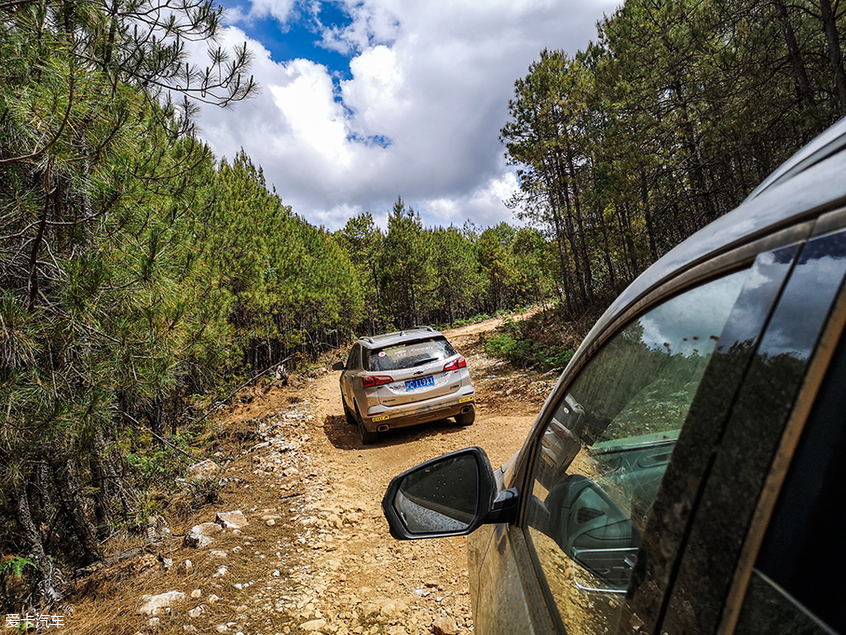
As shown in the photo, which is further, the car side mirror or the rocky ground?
the rocky ground

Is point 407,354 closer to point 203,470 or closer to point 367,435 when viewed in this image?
point 367,435

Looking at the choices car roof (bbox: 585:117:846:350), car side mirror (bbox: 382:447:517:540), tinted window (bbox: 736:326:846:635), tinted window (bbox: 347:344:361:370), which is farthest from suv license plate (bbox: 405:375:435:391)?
tinted window (bbox: 736:326:846:635)

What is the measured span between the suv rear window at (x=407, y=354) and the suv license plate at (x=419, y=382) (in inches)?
9.6

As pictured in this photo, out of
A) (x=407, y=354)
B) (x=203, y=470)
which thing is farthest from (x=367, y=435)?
(x=203, y=470)

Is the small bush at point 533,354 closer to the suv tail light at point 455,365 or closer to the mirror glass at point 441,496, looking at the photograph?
the suv tail light at point 455,365

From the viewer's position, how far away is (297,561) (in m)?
4.47

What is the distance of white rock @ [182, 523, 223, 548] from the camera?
4785 mm

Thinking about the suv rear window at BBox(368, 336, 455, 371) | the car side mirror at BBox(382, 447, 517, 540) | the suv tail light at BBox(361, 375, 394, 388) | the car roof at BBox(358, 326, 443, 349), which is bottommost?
the car side mirror at BBox(382, 447, 517, 540)

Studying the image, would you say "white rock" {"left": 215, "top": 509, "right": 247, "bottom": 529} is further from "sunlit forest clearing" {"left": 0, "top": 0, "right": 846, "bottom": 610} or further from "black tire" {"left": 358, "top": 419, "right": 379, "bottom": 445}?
"black tire" {"left": 358, "top": 419, "right": 379, "bottom": 445}

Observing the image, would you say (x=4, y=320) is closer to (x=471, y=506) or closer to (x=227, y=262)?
(x=471, y=506)

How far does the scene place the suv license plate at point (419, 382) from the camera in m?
7.45

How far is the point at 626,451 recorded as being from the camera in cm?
113

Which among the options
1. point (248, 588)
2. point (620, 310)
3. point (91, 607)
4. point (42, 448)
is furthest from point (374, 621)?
point (620, 310)

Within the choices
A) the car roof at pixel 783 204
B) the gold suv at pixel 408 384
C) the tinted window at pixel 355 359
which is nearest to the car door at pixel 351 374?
the tinted window at pixel 355 359
